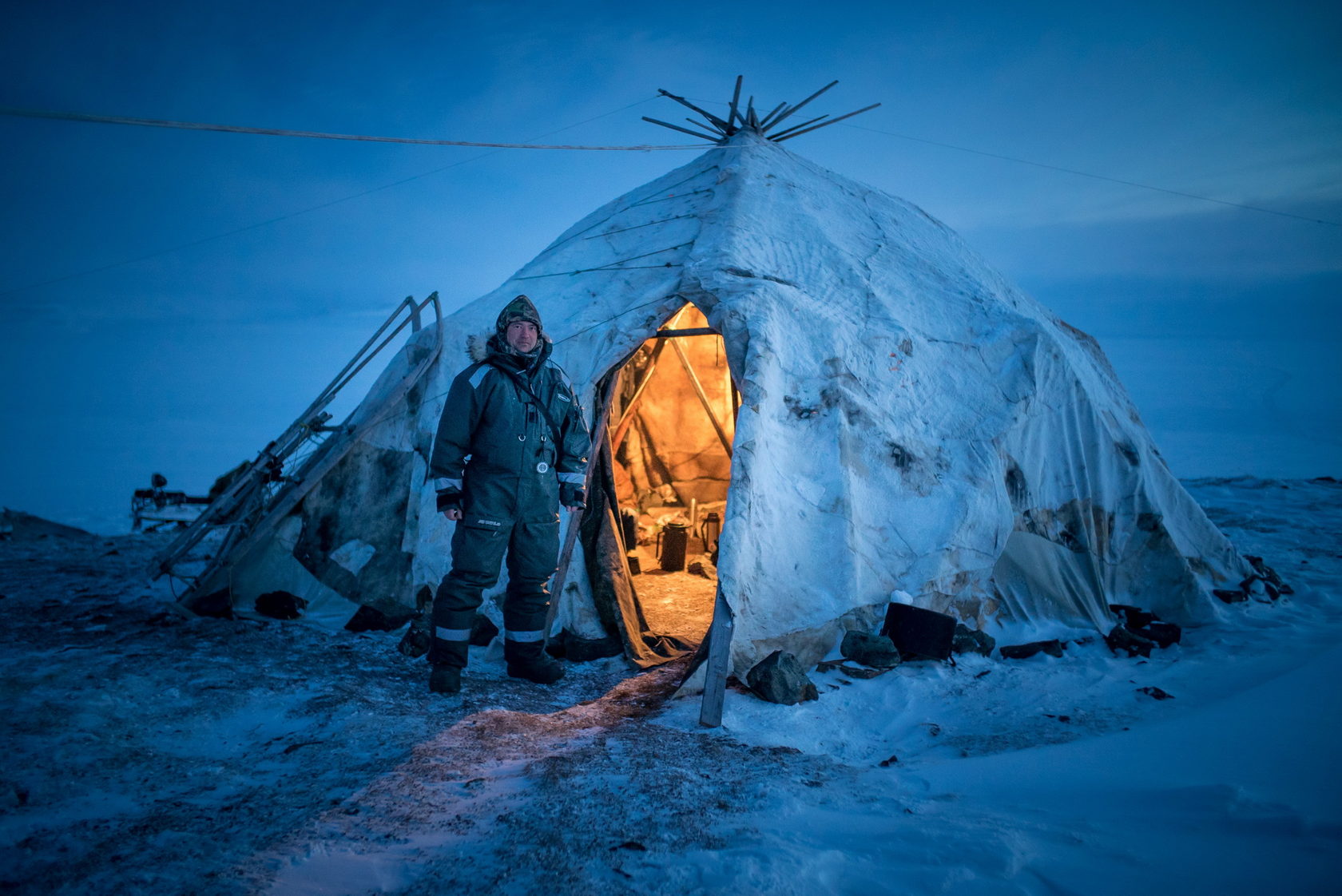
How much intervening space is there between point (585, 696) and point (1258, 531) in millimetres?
7789

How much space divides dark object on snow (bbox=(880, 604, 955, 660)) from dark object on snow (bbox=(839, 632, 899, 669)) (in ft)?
0.27

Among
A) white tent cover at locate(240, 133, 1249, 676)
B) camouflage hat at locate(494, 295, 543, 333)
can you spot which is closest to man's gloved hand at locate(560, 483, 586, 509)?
white tent cover at locate(240, 133, 1249, 676)

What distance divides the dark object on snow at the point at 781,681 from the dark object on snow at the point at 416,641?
1.92 m

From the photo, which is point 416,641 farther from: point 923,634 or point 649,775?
point 923,634

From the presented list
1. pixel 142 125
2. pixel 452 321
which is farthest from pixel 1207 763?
pixel 452 321

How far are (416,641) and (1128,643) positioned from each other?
4.17 m

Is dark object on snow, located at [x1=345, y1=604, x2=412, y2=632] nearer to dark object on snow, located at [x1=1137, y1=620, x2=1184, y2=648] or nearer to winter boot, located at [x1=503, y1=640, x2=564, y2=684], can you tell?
winter boot, located at [x1=503, y1=640, x2=564, y2=684]

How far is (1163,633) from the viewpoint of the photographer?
3900 mm

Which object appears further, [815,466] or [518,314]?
[815,466]

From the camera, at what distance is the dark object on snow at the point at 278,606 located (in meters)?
4.34

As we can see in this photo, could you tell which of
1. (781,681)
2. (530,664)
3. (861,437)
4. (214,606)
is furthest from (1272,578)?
(214,606)

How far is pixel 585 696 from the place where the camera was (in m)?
3.32

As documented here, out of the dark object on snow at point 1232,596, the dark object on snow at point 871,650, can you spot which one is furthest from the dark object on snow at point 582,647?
the dark object on snow at point 1232,596

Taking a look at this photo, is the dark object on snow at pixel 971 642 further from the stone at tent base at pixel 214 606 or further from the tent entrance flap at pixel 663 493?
the stone at tent base at pixel 214 606
